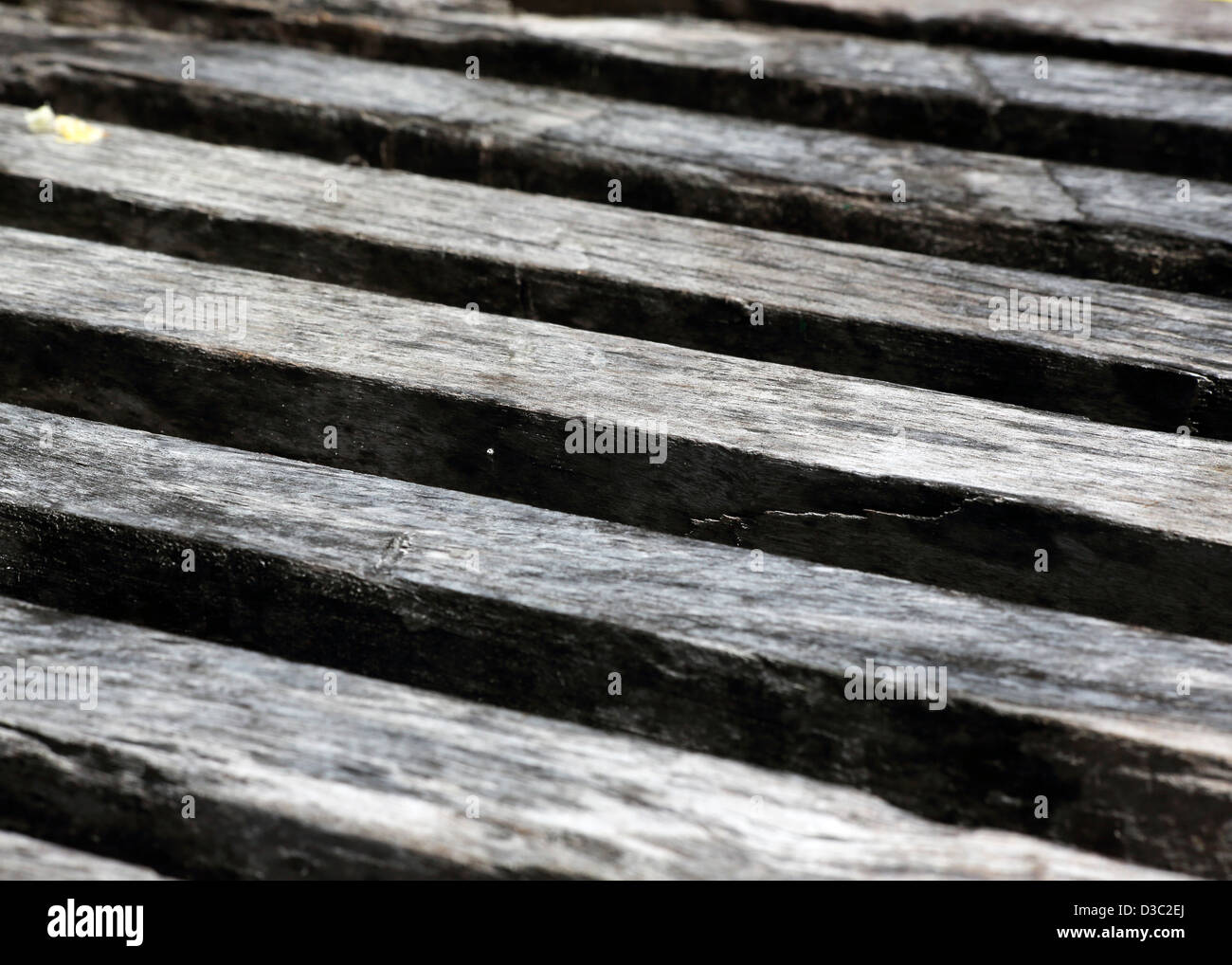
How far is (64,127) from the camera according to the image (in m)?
2.04

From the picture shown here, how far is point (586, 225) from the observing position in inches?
72.2

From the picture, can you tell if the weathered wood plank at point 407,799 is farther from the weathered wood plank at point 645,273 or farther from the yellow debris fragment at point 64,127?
the yellow debris fragment at point 64,127

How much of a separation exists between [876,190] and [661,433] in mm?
855

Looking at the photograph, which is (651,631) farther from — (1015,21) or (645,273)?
(1015,21)

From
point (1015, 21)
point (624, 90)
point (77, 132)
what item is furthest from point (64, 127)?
point (1015, 21)

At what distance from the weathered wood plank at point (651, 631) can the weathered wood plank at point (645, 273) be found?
497mm

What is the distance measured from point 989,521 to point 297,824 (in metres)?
0.88

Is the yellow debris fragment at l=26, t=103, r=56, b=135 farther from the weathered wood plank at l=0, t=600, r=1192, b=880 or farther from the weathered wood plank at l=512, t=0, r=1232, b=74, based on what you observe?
the weathered wood plank at l=0, t=600, r=1192, b=880

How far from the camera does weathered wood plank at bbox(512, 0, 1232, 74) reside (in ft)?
7.88

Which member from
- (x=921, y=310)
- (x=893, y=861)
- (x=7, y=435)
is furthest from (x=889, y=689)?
(x=7, y=435)

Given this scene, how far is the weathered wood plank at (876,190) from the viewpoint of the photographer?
182cm

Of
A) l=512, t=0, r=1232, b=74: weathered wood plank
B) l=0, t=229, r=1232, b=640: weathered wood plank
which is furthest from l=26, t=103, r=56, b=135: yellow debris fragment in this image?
l=512, t=0, r=1232, b=74: weathered wood plank

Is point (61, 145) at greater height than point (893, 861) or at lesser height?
greater
